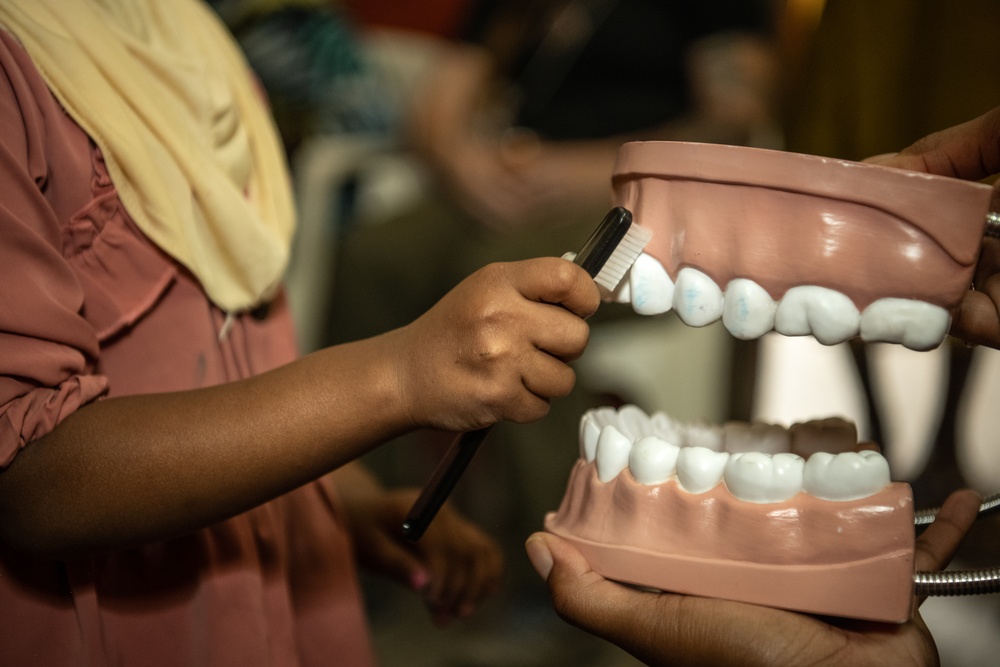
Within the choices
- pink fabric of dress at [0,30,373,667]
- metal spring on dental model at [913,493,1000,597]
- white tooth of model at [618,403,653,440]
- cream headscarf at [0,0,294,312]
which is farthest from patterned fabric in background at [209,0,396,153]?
metal spring on dental model at [913,493,1000,597]


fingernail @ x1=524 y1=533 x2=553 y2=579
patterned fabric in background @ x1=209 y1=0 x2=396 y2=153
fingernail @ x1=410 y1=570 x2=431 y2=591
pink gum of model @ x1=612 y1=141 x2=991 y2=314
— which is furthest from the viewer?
patterned fabric in background @ x1=209 y1=0 x2=396 y2=153

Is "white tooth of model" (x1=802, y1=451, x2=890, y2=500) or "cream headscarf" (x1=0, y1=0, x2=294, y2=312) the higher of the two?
"cream headscarf" (x1=0, y1=0, x2=294, y2=312)

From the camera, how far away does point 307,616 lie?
73 centimetres

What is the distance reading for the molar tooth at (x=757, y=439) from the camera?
64 centimetres

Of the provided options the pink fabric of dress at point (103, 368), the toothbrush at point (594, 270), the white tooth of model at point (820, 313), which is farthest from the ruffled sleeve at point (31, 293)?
the white tooth of model at point (820, 313)

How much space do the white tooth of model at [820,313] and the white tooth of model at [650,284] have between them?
7 centimetres

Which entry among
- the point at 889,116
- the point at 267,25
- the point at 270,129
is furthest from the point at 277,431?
the point at 267,25

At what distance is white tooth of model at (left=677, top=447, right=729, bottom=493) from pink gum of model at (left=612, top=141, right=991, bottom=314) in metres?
0.11

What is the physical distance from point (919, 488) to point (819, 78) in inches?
25.6

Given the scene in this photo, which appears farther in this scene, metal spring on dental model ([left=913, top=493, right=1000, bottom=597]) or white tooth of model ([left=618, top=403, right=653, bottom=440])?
white tooth of model ([left=618, top=403, right=653, bottom=440])

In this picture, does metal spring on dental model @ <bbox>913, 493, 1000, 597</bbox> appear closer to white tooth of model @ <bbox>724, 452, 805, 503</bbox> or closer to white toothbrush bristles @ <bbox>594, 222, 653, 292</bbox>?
white tooth of model @ <bbox>724, 452, 805, 503</bbox>

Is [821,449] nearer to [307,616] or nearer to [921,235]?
[921,235]

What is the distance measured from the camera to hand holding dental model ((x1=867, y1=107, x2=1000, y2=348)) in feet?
1.78

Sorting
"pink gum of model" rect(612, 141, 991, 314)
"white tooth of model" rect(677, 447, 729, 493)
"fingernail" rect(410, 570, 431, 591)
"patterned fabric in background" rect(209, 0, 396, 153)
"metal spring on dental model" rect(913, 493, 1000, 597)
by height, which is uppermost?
"pink gum of model" rect(612, 141, 991, 314)
